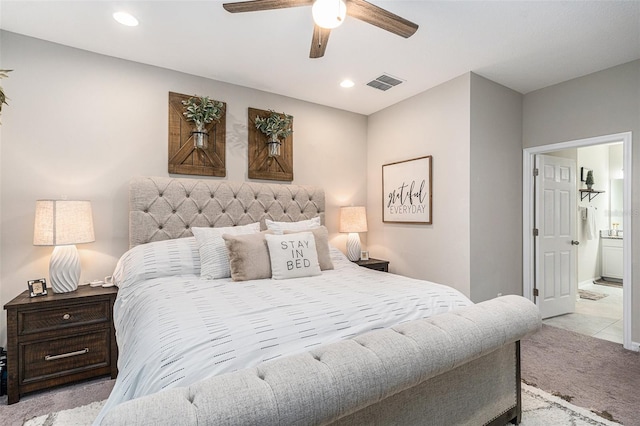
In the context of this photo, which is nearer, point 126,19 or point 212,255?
point 126,19

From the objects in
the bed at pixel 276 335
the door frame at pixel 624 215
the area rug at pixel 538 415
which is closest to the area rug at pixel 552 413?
the area rug at pixel 538 415

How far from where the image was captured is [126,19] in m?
2.27

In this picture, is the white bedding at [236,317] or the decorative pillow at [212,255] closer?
the white bedding at [236,317]

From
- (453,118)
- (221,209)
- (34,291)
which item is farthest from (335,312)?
(453,118)

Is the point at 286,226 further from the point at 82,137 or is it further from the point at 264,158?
the point at 82,137

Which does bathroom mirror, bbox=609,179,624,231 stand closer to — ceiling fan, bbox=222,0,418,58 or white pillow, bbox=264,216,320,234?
white pillow, bbox=264,216,320,234

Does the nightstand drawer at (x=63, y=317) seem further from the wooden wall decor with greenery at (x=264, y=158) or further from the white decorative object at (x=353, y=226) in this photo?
the white decorative object at (x=353, y=226)

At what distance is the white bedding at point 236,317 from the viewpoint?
1126 millimetres

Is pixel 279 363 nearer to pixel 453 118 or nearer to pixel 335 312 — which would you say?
pixel 335 312

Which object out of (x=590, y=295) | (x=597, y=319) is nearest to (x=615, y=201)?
(x=590, y=295)

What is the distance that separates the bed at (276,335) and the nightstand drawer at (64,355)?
455mm

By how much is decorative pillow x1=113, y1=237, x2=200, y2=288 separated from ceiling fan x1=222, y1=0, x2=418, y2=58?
1.77m

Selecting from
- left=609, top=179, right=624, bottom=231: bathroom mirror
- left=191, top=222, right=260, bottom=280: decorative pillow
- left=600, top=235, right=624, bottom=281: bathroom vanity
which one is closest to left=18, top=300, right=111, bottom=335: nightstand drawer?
left=191, top=222, right=260, bottom=280: decorative pillow

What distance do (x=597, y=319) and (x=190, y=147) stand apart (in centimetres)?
505
